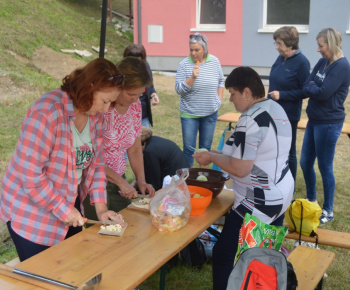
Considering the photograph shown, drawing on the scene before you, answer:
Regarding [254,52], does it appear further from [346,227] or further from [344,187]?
[346,227]

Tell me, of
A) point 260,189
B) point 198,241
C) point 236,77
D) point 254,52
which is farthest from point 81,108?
point 254,52

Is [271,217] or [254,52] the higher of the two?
[254,52]

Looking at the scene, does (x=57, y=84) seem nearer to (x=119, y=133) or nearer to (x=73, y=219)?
(x=119, y=133)

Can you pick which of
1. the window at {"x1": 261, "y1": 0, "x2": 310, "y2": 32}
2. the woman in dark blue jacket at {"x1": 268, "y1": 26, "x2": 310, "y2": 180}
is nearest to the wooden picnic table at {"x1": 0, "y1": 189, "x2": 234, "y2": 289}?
the woman in dark blue jacket at {"x1": 268, "y1": 26, "x2": 310, "y2": 180}

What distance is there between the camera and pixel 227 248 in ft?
8.89

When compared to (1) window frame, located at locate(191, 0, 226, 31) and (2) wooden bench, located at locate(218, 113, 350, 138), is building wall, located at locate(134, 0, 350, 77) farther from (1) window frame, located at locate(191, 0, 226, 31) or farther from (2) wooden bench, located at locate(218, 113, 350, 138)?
(2) wooden bench, located at locate(218, 113, 350, 138)

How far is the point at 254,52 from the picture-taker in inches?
426

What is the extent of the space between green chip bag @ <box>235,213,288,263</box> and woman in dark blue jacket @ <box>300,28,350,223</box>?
2.02 meters

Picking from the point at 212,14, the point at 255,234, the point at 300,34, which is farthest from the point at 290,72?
the point at 212,14

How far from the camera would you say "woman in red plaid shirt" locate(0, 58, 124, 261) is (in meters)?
2.03

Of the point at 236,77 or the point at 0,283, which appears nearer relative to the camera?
the point at 0,283

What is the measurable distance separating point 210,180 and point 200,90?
2.26 m

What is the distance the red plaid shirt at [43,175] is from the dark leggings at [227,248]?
93 cm

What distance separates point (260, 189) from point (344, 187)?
3365 mm
